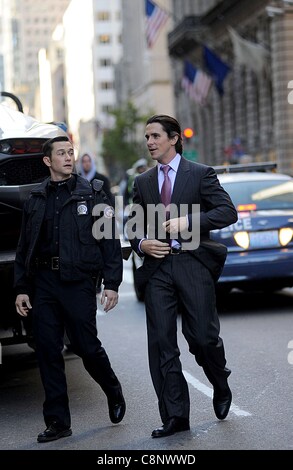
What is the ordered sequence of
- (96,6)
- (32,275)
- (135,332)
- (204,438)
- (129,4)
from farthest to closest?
(96,6), (129,4), (135,332), (32,275), (204,438)

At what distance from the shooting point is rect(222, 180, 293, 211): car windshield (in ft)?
45.8

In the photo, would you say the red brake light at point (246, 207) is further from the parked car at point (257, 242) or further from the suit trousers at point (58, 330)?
the suit trousers at point (58, 330)

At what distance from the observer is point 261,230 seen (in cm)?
1379

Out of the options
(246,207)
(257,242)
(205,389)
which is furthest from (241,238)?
(205,389)

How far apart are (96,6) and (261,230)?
494 feet

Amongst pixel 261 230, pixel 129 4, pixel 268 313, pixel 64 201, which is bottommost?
pixel 268 313

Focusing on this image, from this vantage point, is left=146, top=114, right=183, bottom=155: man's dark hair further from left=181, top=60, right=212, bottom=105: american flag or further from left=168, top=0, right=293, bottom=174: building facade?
left=181, top=60, right=212, bottom=105: american flag

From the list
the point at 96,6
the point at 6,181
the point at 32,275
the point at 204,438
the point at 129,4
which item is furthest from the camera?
the point at 96,6

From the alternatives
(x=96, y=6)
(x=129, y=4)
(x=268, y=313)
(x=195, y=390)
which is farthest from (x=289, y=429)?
(x=96, y=6)

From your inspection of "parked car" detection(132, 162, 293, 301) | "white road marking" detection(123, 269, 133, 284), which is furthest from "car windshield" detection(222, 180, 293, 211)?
"white road marking" detection(123, 269, 133, 284)

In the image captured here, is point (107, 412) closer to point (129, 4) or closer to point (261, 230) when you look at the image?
point (261, 230)

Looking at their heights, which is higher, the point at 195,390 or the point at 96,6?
the point at 96,6

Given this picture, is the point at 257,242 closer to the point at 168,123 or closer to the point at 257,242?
the point at 257,242

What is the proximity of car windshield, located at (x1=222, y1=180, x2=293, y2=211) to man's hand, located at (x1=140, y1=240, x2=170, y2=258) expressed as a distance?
6.81 m
